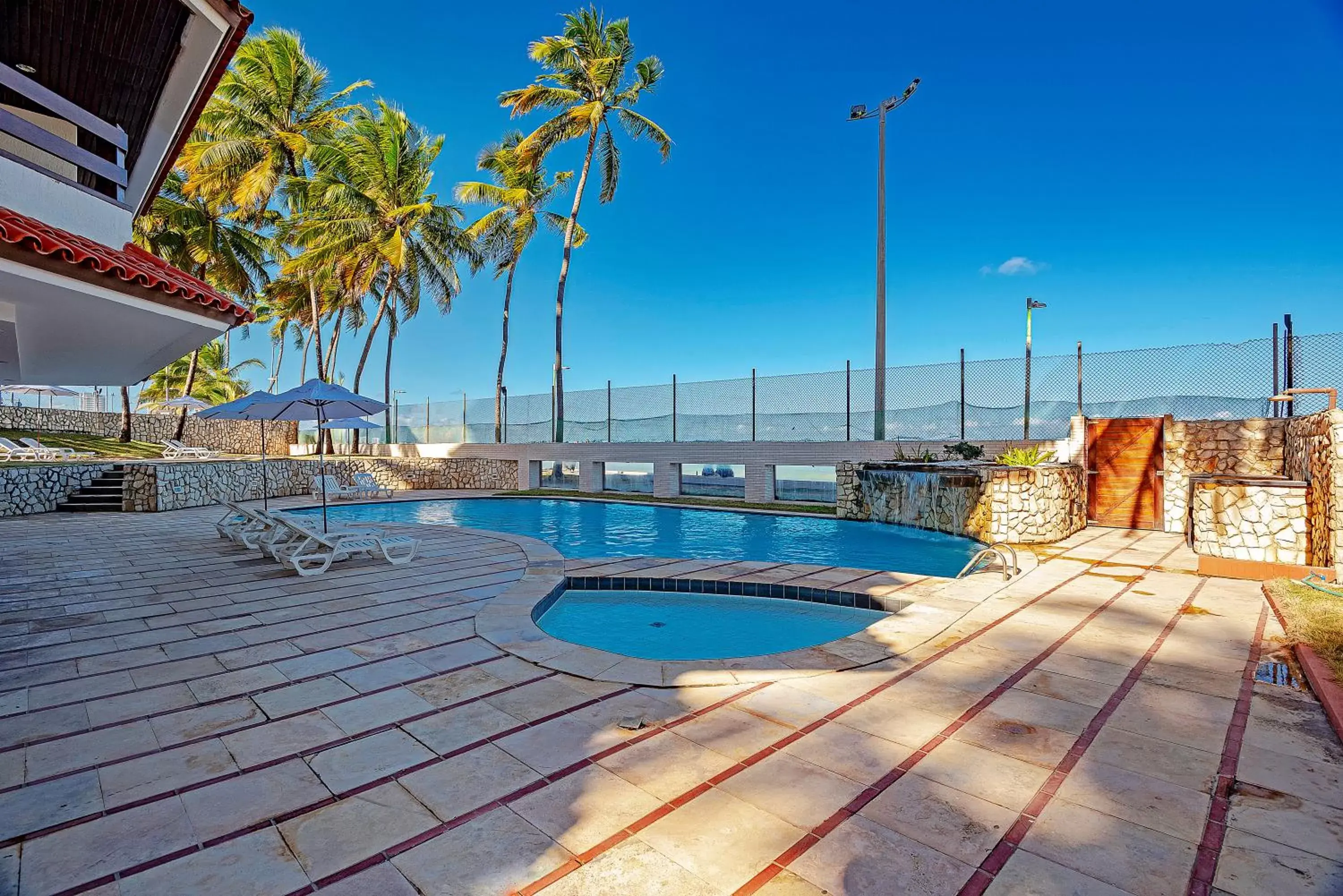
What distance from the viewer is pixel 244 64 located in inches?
830

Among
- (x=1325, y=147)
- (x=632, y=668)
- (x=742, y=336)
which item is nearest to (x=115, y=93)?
(x=632, y=668)

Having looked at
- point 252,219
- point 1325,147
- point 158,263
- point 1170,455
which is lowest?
point 1170,455

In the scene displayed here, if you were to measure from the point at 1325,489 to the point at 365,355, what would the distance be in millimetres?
27444

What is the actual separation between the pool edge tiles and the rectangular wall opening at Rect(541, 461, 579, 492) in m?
16.5

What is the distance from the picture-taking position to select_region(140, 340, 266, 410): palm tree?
3634 cm

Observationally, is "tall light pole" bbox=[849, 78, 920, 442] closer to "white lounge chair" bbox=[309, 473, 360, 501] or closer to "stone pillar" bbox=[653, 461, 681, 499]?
"stone pillar" bbox=[653, 461, 681, 499]

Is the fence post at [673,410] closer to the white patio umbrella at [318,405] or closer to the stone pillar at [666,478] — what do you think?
the stone pillar at [666,478]

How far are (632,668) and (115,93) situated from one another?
237 inches

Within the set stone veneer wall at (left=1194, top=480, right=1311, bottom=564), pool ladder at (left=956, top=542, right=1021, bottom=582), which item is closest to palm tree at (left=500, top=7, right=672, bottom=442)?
pool ladder at (left=956, top=542, right=1021, bottom=582)

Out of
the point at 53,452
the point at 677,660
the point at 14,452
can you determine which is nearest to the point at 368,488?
the point at 53,452

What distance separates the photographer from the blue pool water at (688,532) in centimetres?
1002

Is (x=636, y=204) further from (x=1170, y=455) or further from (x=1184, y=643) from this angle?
(x=1184, y=643)

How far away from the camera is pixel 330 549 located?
303 inches

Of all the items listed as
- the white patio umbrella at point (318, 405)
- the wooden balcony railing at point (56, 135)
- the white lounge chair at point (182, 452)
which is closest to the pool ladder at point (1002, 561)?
the wooden balcony railing at point (56, 135)
